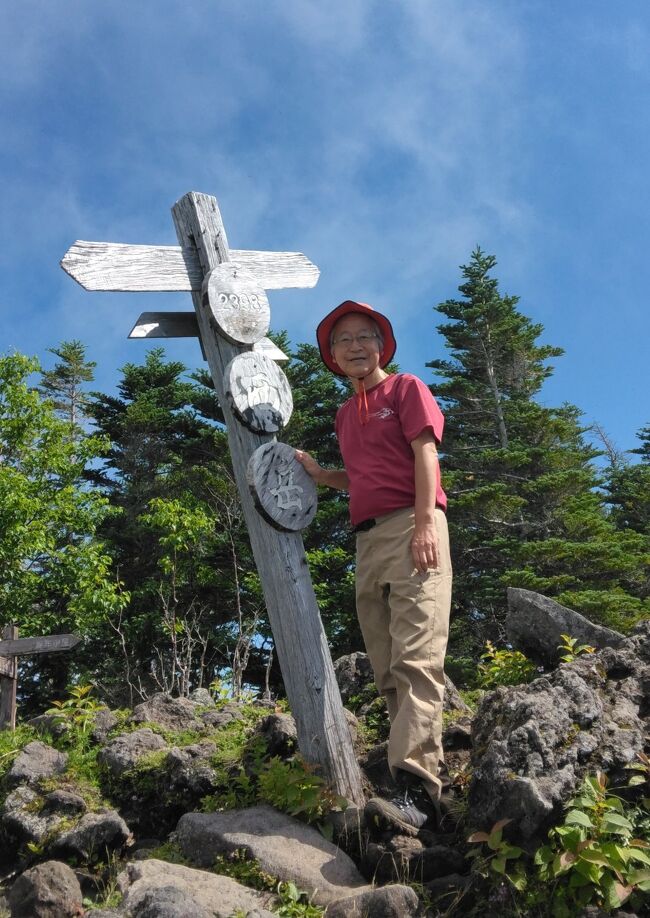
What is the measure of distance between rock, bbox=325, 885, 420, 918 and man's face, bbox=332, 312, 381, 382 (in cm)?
252

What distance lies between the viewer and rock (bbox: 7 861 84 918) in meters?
3.35

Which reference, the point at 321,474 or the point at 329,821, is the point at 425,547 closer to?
the point at 321,474

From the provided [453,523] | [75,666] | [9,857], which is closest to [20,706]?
[75,666]

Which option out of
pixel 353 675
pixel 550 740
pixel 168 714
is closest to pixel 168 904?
pixel 550 740

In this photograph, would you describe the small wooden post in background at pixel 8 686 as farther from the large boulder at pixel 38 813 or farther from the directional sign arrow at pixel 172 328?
the directional sign arrow at pixel 172 328

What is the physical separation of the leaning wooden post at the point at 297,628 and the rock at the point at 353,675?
1.58 meters

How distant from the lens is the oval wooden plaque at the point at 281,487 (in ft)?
14.0

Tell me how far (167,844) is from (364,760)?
1255 mm

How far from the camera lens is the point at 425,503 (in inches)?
147

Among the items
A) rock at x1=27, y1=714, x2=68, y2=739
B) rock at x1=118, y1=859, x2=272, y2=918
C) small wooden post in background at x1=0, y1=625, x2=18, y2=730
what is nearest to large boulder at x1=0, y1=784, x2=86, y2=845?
rock at x1=27, y1=714, x2=68, y2=739

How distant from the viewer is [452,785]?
3.97 meters

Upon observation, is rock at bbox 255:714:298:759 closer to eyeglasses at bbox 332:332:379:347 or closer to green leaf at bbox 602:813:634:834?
green leaf at bbox 602:813:634:834

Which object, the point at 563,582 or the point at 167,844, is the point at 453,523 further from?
the point at 167,844

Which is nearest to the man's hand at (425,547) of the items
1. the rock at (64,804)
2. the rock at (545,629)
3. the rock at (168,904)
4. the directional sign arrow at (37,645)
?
the rock at (168,904)
